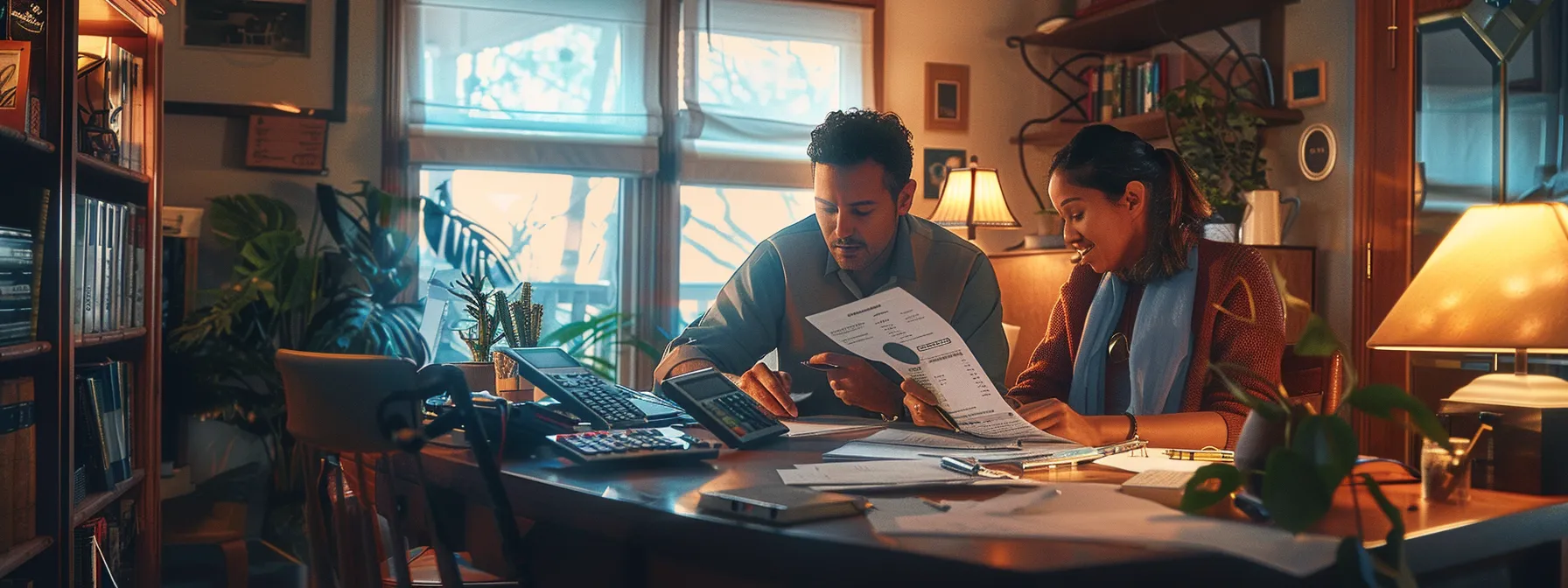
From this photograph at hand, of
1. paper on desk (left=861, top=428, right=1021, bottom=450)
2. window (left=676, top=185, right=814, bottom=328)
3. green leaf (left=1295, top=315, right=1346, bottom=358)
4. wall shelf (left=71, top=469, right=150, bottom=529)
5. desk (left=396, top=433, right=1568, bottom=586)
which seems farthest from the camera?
window (left=676, top=185, right=814, bottom=328)

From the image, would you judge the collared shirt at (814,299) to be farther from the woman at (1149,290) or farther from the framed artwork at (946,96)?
the framed artwork at (946,96)

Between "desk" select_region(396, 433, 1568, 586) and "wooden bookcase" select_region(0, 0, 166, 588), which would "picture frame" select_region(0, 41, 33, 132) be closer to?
"wooden bookcase" select_region(0, 0, 166, 588)

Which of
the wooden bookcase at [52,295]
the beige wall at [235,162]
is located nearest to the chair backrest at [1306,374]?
the wooden bookcase at [52,295]

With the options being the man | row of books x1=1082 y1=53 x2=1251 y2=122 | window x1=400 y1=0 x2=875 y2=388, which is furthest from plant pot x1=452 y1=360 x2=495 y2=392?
row of books x1=1082 y1=53 x2=1251 y2=122

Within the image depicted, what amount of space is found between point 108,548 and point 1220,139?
121 inches

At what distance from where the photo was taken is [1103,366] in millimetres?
2014

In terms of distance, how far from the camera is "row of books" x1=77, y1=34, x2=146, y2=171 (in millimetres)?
2259

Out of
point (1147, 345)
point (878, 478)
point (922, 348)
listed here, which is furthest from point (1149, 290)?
point (878, 478)

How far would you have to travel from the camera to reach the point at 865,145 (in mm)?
2043

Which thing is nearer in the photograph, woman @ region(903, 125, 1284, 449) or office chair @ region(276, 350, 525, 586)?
office chair @ region(276, 350, 525, 586)

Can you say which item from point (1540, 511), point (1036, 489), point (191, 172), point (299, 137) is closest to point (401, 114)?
point (299, 137)

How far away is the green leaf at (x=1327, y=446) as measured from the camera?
808 millimetres

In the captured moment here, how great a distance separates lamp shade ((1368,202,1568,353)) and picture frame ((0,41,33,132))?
2033mm

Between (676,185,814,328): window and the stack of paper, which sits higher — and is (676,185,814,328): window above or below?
above
